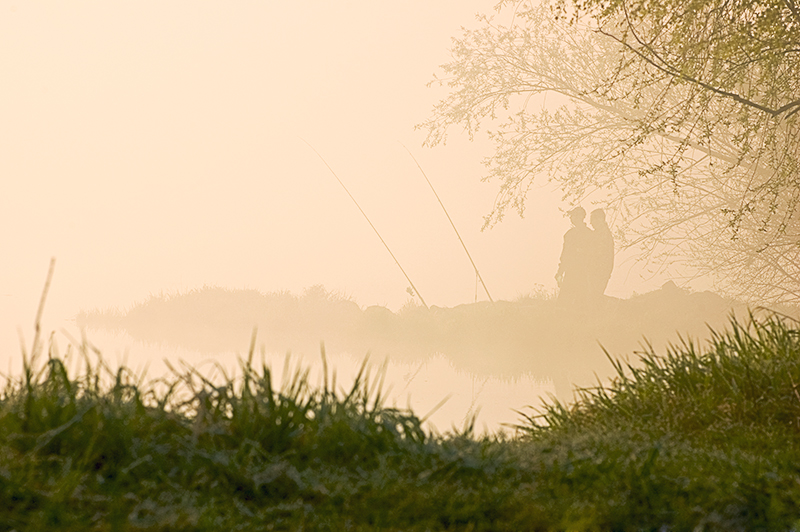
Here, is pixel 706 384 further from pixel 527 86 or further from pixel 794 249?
pixel 527 86

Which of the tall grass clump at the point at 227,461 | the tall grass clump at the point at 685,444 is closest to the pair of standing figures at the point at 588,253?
the tall grass clump at the point at 685,444

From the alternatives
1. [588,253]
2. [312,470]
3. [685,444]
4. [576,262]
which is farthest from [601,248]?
[312,470]

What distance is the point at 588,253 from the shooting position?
1566 centimetres

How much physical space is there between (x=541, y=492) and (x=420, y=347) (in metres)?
15.8

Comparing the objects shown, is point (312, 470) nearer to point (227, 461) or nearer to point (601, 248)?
point (227, 461)

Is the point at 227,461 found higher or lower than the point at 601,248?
lower

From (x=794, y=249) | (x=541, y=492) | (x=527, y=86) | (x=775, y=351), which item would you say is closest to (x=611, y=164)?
(x=527, y=86)

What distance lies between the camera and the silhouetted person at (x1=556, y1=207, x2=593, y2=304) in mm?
15531

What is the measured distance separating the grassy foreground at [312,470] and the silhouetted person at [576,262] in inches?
460

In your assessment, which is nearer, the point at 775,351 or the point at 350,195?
the point at 775,351

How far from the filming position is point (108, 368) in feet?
12.4

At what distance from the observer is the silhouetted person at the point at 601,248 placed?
15594mm

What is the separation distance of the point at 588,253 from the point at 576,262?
14.2 inches

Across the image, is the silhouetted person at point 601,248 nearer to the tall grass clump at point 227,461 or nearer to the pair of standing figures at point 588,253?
the pair of standing figures at point 588,253
